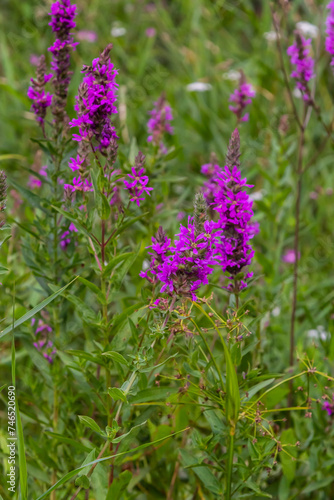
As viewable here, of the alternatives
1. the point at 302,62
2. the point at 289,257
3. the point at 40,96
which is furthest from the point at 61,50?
the point at 289,257

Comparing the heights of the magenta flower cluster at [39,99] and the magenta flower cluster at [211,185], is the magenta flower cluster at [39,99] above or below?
above

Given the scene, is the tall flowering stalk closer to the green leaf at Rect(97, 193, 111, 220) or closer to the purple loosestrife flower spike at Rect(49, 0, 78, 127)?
the green leaf at Rect(97, 193, 111, 220)

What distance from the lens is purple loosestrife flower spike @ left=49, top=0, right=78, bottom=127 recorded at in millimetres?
1559

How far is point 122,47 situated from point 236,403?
3952 millimetres

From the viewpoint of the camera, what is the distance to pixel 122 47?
470 cm

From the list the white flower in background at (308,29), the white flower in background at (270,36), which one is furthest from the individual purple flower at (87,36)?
the white flower in background at (308,29)

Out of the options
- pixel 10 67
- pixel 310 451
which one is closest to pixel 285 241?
pixel 310 451

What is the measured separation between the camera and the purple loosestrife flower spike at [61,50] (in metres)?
1.56

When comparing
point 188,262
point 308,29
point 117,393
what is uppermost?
point 308,29

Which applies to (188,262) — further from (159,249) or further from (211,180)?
(211,180)

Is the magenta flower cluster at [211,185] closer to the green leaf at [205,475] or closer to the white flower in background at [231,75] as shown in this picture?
the green leaf at [205,475]

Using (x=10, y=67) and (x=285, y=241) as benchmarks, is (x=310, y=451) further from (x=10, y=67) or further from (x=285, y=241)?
(x=10, y=67)

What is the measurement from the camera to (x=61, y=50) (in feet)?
5.22

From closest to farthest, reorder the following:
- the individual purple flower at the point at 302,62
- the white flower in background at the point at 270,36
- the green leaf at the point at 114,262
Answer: the green leaf at the point at 114,262 → the individual purple flower at the point at 302,62 → the white flower in background at the point at 270,36
